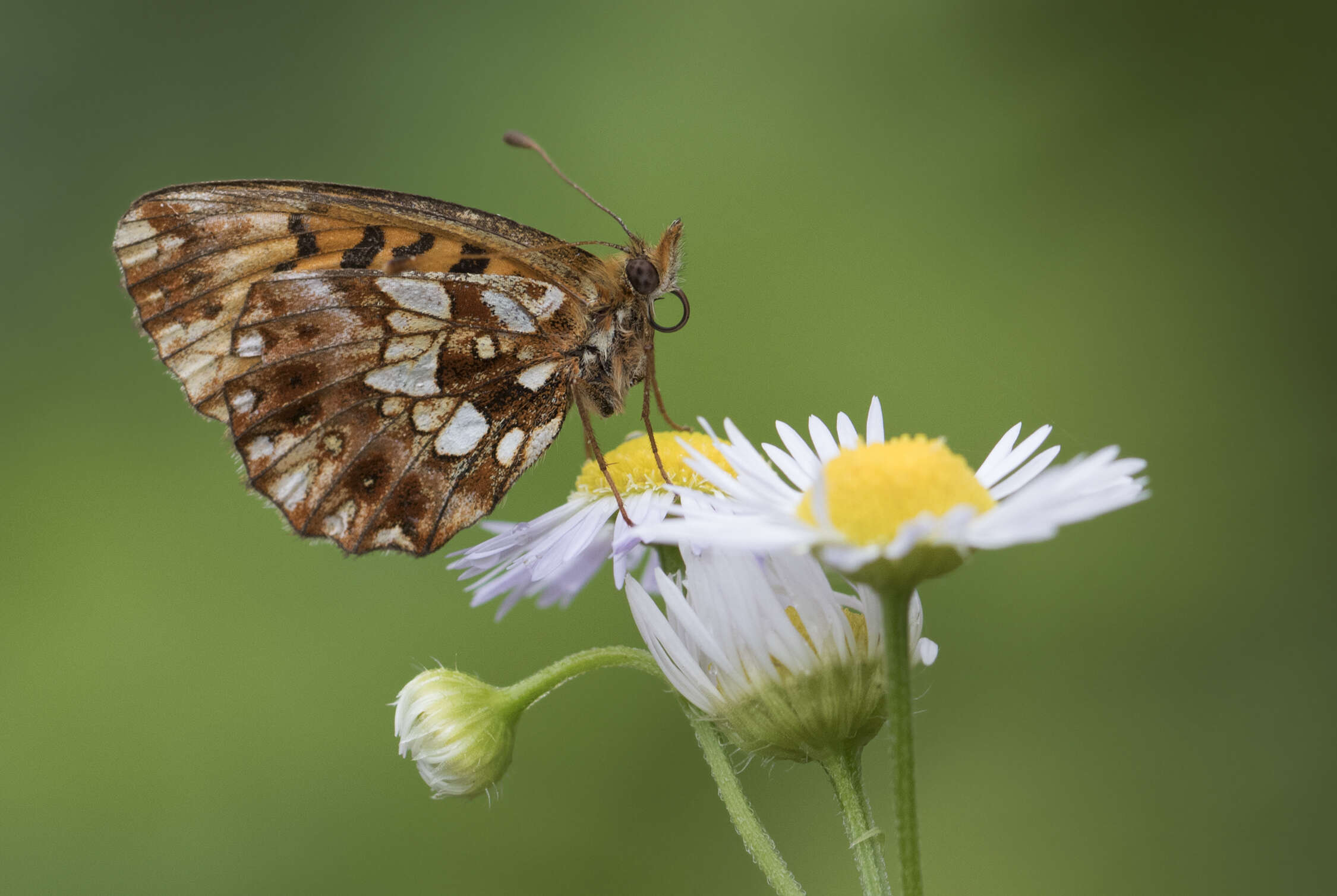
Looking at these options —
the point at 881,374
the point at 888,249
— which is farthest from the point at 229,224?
the point at 888,249

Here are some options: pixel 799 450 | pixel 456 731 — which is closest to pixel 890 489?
pixel 799 450

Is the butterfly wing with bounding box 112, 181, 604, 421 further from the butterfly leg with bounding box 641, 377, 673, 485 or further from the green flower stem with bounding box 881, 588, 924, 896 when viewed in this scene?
the green flower stem with bounding box 881, 588, 924, 896

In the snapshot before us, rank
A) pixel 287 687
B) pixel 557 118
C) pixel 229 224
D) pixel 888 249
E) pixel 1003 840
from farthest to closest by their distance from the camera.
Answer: pixel 557 118 → pixel 888 249 → pixel 287 687 → pixel 1003 840 → pixel 229 224

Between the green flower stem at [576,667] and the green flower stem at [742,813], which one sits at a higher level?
the green flower stem at [576,667]

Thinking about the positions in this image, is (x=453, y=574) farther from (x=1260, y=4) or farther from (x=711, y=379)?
(x=1260, y=4)

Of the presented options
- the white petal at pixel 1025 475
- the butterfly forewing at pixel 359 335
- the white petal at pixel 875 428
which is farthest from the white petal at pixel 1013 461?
the butterfly forewing at pixel 359 335

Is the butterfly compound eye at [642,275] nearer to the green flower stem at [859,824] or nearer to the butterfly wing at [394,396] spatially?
the butterfly wing at [394,396]
